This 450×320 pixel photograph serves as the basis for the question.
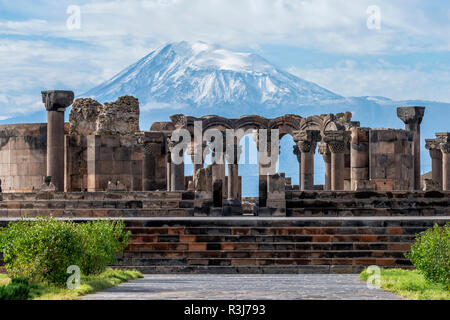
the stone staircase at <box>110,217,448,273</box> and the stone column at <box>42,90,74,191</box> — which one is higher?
the stone column at <box>42,90,74,191</box>

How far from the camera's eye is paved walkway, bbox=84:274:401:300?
10359mm

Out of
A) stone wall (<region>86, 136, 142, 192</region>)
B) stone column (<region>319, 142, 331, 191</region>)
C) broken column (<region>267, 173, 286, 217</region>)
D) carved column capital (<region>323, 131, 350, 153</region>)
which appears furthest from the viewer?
stone column (<region>319, 142, 331, 191</region>)

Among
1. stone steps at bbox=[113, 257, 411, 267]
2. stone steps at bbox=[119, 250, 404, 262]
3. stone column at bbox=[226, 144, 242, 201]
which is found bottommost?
stone steps at bbox=[113, 257, 411, 267]

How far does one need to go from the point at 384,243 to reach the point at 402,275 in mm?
2847

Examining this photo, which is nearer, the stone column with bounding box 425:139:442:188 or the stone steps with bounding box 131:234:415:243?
the stone steps with bounding box 131:234:415:243

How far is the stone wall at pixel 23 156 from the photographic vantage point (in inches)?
1196

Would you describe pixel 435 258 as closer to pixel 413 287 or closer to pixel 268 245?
pixel 413 287

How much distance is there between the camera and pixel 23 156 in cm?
3056

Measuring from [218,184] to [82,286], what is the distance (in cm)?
954

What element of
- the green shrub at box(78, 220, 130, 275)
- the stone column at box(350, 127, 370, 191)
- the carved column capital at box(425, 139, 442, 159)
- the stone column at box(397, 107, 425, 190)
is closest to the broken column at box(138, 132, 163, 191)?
the stone column at box(350, 127, 370, 191)

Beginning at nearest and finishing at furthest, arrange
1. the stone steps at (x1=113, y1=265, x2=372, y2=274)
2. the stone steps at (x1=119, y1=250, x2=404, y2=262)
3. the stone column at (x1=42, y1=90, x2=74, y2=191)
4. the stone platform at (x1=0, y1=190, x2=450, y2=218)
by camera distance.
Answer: the stone steps at (x1=113, y1=265, x2=372, y2=274) → the stone steps at (x1=119, y1=250, x2=404, y2=262) → the stone platform at (x1=0, y1=190, x2=450, y2=218) → the stone column at (x1=42, y1=90, x2=74, y2=191)

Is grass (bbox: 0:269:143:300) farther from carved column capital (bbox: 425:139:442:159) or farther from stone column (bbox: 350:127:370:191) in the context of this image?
carved column capital (bbox: 425:139:442:159)

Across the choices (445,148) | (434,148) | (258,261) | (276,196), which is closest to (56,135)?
(276,196)

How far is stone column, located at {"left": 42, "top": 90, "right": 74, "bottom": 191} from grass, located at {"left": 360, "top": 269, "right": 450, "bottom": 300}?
16797 mm
